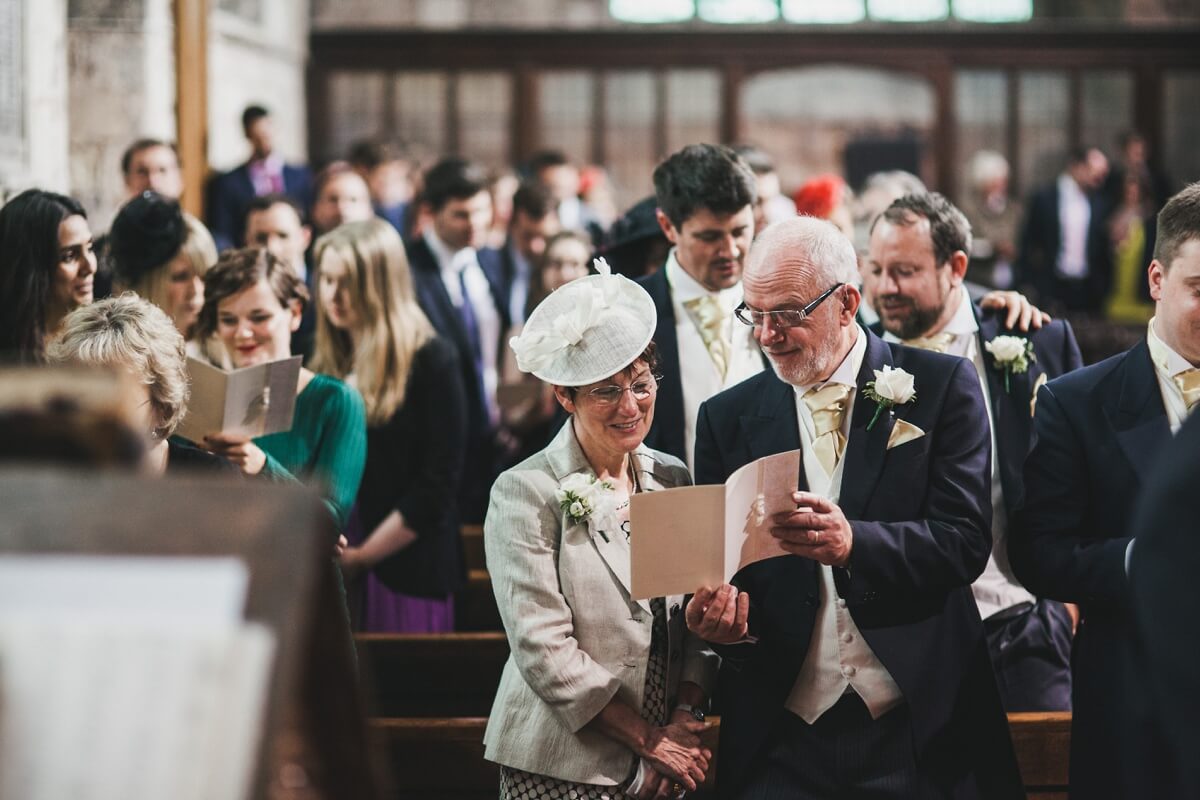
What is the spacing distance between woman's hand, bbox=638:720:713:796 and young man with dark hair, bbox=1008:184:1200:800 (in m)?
0.74

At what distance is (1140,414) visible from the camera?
3055 millimetres

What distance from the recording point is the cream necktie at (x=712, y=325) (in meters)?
4.19

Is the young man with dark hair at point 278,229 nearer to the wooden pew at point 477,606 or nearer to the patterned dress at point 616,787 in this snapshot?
the wooden pew at point 477,606

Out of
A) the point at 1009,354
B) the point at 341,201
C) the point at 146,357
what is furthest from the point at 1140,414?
the point at 341,201

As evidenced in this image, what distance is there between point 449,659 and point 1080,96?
11.9m

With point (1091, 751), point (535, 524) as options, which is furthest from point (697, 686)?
point (1091, 751)

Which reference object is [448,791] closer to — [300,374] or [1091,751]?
[300,374]

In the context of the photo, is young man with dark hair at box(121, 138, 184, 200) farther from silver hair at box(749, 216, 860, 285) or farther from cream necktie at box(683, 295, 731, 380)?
silver hair at box(749, 216, 860, 285)

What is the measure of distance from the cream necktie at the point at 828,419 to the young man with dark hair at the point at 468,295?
293 cm

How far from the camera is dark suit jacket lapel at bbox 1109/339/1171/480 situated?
3.01 meters

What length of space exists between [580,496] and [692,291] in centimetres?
134

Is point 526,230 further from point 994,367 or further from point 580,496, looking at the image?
point 580,496

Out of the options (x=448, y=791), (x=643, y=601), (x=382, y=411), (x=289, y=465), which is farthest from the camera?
(x=382, y=411)

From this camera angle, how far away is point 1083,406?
3094 mm
